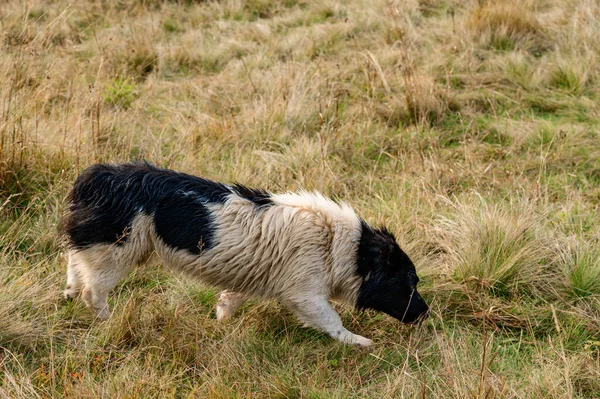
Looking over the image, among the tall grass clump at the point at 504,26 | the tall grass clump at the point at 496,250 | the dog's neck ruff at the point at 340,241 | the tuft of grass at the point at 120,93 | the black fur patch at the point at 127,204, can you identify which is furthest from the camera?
the tall grass clump at the point at 504,26

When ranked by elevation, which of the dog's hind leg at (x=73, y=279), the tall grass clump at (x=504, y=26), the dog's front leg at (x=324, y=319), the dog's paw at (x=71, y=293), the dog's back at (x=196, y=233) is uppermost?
the dog's back at (x=196, y=233)

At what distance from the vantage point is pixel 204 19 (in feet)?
33.7

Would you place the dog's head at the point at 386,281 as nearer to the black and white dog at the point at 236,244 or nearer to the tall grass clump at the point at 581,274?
the black and white dog at the point at 236,244

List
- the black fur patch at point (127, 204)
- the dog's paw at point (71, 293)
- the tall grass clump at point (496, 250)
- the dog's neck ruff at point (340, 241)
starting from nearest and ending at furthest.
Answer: the black fur patch at point (127, 204) < the dog's neck ruff at point (340, 241) < the dog's paw at point (71, 293) < the tall grass clump at point (496, 250)

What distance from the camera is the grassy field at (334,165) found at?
3871 millimetres

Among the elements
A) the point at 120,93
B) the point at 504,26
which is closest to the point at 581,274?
the point at 504,26

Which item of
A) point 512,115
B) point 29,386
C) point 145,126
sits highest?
point 29,386

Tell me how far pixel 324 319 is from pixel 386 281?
A: 0.46 metres

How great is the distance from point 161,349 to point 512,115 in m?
4.74

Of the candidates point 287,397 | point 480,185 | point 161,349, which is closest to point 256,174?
point 480,185

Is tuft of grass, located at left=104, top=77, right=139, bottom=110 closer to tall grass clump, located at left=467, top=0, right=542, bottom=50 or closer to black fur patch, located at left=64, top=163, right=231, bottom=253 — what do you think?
black fur patch, located at left=64, top=163, right=231, bottom=253

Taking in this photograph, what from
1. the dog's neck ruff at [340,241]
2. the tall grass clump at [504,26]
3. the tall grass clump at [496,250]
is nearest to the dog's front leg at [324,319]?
the dog's neck ruff at [340,241]

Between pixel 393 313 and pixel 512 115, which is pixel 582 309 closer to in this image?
pixel 393 313

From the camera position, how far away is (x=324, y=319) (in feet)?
13.9
